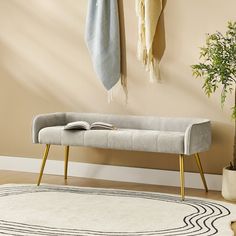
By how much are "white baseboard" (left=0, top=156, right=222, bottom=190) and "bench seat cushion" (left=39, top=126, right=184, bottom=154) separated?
54 centimetres

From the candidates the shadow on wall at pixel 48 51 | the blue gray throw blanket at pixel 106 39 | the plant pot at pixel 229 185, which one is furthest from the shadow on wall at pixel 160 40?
the plant pot at pixel 229 185

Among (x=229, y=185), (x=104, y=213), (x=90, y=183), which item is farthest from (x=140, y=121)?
(x=104, y=213)

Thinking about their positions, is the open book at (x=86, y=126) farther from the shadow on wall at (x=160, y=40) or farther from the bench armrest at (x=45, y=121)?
the shadow on wall at (x=160, y=40)

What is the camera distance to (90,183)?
17.4ft

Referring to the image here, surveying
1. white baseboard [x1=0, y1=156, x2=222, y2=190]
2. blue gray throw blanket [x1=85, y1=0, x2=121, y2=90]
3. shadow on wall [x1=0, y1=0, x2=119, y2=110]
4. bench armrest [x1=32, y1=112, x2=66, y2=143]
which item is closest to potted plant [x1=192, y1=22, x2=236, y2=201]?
white baseboard [x1=0, y1=156, x2=222, y2=190]

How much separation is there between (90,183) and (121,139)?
27.0 inches

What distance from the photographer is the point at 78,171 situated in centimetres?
561

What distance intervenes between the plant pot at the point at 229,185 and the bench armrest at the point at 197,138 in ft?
0.78

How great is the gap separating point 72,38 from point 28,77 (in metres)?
0.55

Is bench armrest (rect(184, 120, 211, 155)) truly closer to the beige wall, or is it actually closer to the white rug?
the beige wall

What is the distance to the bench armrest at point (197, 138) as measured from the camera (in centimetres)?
453

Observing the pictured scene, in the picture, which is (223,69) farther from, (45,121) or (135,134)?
(45,121)

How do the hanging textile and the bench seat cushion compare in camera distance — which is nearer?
the bench seat cushion

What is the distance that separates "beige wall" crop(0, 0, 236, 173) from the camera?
504cm
